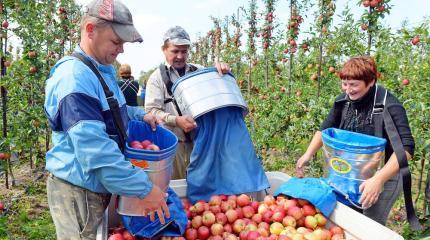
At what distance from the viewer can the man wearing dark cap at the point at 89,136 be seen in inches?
55.1

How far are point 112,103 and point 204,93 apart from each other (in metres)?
0.78

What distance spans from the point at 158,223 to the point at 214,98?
857 mm

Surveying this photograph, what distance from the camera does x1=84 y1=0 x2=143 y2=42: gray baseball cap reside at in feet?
4.94

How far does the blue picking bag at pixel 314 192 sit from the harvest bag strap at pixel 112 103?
3.45ft

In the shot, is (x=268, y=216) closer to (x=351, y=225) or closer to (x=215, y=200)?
(x=215, y=200)

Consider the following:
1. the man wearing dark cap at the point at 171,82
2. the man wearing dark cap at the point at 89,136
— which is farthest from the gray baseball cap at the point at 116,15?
the man wearing dark cap at the point at 171,82

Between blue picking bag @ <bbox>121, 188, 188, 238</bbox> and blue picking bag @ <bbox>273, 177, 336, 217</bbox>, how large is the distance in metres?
0.67

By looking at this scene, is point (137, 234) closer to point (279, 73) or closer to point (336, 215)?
point (336, 215)

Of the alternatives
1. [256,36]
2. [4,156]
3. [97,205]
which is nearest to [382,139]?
[97,205]

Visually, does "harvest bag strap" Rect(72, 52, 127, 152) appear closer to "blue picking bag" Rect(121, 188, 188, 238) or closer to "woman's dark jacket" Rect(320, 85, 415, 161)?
"blue picking bag" Rect(121, 188, 188, 238)

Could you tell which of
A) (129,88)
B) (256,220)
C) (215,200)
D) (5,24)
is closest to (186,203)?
(215,200)

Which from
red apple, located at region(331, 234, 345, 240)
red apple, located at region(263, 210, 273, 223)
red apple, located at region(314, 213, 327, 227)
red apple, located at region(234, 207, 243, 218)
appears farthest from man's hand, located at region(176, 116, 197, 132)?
red apple, located at region(331, 234, 345, 240)

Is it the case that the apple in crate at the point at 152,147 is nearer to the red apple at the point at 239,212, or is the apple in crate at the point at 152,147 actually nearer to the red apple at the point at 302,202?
the red apple at the point at 239,212

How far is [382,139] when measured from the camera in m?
1.93
